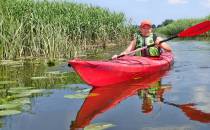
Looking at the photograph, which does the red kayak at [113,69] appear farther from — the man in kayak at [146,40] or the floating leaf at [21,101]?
the floating leaf at [21,101]

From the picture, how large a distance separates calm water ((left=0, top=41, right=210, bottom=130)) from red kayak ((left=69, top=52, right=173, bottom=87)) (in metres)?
0.24

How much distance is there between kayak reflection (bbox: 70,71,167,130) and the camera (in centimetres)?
544

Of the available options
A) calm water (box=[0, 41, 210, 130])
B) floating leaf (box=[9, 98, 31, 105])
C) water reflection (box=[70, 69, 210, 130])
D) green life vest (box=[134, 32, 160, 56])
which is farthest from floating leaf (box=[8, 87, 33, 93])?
green life vest (box=[134, 32, 160, 56])

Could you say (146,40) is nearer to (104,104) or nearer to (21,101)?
(104,104)

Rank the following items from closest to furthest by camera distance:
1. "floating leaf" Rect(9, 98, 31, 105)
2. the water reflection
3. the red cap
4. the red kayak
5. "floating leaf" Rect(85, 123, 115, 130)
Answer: "floating leaf" Rect(85, 123, 115, 130), the water reflection, "floating leaf" Rect(9, 98, 31, 105), the red kayak, the red cap

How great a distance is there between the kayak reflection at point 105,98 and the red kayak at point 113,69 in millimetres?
116

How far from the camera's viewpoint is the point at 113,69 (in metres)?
7.67

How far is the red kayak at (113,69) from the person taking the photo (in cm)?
723

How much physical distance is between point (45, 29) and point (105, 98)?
6261 mm

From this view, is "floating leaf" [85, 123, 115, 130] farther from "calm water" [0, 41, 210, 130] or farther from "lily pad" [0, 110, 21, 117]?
"lily pad" [0, 110, 21, 117]

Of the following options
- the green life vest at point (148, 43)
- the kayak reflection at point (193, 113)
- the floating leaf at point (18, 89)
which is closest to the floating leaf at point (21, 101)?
the floating leaf at point (18, 89)

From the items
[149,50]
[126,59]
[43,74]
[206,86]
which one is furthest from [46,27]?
[206,86]

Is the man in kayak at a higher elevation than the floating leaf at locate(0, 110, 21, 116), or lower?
higher

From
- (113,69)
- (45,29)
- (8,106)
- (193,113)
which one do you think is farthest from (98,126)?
(45,29)
